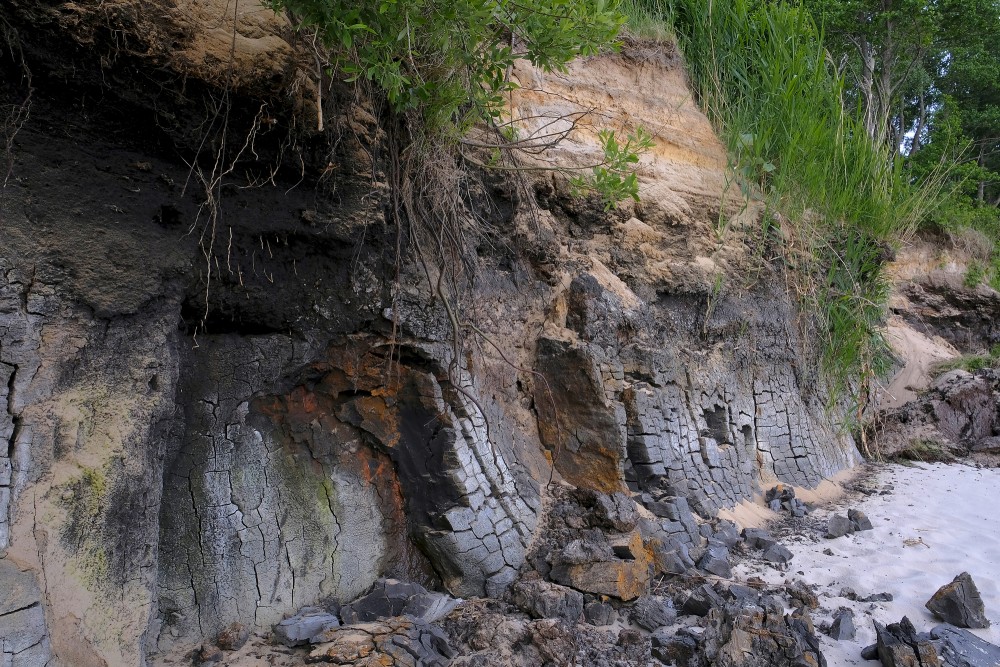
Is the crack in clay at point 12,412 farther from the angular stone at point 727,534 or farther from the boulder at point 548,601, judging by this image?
the angular stone at point 727,534

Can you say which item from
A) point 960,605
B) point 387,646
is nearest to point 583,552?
point 387,646

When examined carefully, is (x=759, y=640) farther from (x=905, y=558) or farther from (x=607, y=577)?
(x=905, y=558)

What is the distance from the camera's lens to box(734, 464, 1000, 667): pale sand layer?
2964mm

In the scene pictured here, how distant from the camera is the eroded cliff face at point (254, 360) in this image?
2.00m

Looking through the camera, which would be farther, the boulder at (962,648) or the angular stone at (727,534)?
the angular stone at (727,534)

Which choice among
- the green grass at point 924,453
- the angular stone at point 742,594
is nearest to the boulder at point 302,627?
the angular stone at point 742,594

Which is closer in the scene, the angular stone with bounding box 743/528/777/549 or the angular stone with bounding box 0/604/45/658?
the angular stone with bounding box 0/604/45/658

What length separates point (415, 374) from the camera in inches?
118

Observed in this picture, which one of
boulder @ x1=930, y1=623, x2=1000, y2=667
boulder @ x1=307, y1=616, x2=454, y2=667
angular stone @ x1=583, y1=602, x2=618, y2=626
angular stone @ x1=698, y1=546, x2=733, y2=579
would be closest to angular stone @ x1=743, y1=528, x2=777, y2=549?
angular stone @ x1=698, y1=546, x2=733, y2=579

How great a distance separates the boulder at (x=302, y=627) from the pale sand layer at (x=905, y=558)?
6.34 feet

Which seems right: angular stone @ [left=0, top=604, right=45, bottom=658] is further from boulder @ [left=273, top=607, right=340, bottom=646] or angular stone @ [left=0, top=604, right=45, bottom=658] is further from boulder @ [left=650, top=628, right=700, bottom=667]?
boulder @ [left=650, top=628, right=700, bottom=667]

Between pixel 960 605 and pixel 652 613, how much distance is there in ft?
4.37

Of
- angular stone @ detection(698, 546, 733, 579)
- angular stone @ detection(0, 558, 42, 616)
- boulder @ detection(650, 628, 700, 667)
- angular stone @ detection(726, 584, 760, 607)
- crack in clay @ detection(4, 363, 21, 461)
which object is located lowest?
boulder @ detection(650, 628, 700, 667)

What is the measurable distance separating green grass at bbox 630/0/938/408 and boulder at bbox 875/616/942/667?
124 inches
